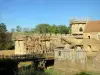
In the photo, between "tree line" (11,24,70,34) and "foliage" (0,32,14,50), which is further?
"tree line" (11,24,70,34)

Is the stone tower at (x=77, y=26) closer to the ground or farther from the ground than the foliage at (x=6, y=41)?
farther from the ground

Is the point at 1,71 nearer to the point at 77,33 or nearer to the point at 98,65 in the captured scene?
the point at 98,65

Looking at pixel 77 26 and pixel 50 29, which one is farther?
pixel 50 29

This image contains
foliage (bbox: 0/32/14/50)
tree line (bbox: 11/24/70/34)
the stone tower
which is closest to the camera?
the stone tower

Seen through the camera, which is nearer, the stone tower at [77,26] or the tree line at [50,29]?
the stone tower at [77,26]

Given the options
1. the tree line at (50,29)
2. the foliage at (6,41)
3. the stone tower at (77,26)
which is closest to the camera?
the stone tower at (77,26)

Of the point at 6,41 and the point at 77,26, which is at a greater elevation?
the point at 77,26

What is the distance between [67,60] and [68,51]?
180 centimetres

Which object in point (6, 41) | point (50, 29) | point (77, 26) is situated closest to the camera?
point (77, 26)

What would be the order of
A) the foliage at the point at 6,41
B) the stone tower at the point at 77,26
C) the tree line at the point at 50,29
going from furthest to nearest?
the tree line at the point at 50,29
the foliage at the point at 6,41
the stone tower at the point at 77,26

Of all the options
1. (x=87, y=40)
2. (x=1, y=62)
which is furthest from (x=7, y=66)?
(x=87, y=40)

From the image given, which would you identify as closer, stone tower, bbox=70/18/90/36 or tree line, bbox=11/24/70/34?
stone tower, bbox=70/18/90/36

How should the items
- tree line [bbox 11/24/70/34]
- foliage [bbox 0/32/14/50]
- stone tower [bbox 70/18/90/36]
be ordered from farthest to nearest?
tree line [bbox 11/24/70/34]
foliage [bbox 0/32/14/50]
stone tower [bbox 70/18/90/36]

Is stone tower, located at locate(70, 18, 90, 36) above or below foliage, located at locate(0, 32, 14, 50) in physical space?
above
